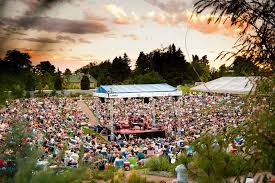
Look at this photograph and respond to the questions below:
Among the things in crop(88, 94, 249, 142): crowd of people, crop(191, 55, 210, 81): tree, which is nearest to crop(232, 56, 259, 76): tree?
crop(191, 55, 210, 81): tree

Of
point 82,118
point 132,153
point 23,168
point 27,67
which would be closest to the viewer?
point 27,67

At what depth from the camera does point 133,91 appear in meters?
38.4

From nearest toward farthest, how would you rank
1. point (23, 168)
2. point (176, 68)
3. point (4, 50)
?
point (4, 50) → point (23, 168) → point (176, 68)

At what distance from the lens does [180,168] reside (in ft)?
30.7

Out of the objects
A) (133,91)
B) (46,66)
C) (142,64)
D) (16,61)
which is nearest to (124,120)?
(133,91)

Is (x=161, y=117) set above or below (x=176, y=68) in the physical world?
below

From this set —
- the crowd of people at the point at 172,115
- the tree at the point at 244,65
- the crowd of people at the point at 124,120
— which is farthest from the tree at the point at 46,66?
the crowd of people at the point at 172,115

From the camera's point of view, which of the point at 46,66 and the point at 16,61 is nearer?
the point at 16,61

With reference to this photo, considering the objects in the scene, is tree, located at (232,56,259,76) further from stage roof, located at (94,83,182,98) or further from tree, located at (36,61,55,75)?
stage roof, located at (94,83,182,98)

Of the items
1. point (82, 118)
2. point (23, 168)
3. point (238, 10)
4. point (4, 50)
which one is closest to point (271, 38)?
point (238, 10)

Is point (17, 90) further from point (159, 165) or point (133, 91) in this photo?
point (133, 91)

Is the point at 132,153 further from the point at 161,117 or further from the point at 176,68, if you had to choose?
the point at 176,68

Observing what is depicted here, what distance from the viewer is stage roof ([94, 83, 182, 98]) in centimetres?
3669

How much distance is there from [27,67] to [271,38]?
405cm
